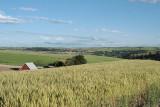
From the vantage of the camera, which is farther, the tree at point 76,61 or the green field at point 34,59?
the green field at point 34,59

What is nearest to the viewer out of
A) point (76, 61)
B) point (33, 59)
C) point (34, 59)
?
point (76, 61)

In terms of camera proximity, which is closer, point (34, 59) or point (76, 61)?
point (76, 61)

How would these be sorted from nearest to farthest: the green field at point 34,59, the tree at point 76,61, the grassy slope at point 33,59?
1. the tree at point 76,61
2. the green field at point 34,59
3. the grassy slope at point 33,59

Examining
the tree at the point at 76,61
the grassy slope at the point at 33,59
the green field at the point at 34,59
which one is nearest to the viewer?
the tree at the point at 76,61

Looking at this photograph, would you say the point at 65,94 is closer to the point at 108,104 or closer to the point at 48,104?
the point at 48,104

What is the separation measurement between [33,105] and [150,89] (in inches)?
208

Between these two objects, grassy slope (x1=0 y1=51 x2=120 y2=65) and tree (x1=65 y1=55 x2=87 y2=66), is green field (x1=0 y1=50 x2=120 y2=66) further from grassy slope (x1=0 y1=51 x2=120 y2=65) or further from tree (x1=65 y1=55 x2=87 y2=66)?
tree (x1=65 y1=55 x2=87 y2=66)

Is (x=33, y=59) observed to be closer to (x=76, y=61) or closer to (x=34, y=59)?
(x=34, y=59)

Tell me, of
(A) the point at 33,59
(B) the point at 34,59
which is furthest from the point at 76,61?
(A) the point at 33,59

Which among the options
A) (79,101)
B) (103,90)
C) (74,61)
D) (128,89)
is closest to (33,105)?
(79,101)

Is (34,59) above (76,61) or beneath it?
beneath

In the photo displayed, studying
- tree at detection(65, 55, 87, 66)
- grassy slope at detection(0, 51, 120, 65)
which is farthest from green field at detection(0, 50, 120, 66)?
tree at detection(65, 55, 87, 66)

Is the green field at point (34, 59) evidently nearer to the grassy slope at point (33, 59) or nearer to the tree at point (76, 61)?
the grassy slope at point (33, 59)

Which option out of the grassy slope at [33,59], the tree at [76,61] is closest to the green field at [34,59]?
the grassy slope at [33,59]
